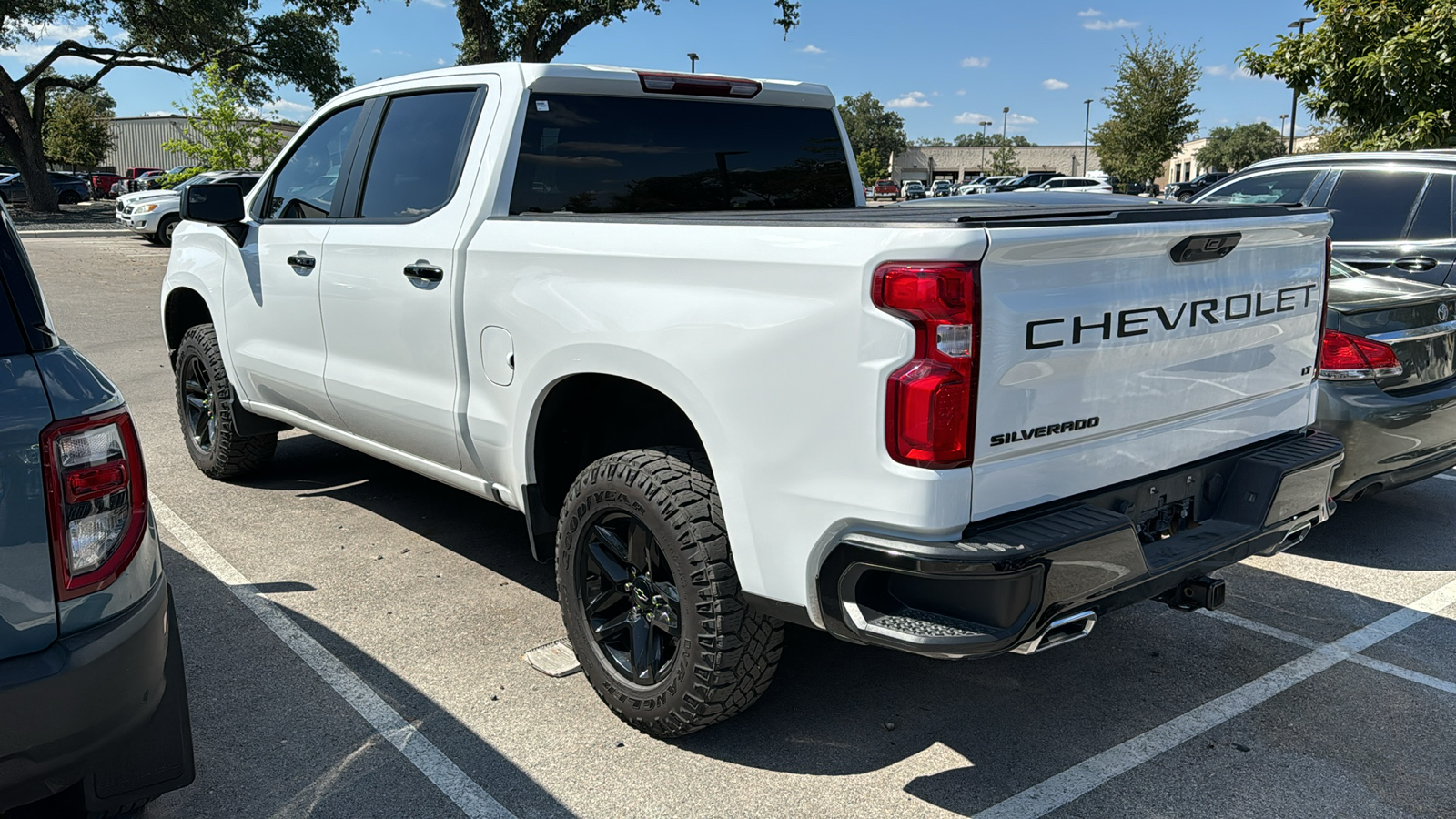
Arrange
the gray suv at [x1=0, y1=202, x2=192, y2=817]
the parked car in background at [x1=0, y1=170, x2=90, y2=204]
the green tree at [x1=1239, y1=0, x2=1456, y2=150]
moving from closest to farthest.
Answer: the gray suv at [x1=0, y1=202, x2=192, y2=817], the green tree at [x1=1239, y1=0, x2=1456, y2=150], the parked car in background at [x1=0, y1=170, x2=90, y2=204]

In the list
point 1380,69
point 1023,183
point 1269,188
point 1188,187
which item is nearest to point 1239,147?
point 1023,183

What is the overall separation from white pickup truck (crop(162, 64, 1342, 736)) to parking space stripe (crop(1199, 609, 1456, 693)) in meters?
0.86

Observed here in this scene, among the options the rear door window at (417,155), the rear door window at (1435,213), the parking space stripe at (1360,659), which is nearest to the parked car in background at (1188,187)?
Result: the rear door window at (1435,213)

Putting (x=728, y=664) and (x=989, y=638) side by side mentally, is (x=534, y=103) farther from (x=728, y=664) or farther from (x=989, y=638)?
(x=989, y=638)

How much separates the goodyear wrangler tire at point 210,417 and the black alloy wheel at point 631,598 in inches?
119

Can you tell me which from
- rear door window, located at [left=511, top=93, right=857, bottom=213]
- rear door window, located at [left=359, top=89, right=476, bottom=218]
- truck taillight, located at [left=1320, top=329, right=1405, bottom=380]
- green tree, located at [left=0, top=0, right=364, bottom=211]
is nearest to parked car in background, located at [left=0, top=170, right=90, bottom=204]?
green tree, located at [left=0, top=0, right=364, bottom=211]

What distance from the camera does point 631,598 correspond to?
10.7ft

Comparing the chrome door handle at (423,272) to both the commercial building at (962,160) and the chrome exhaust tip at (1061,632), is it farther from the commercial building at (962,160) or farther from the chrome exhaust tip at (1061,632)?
the commercial building at (962,160)

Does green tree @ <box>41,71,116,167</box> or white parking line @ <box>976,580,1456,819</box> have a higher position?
green tree @ <box>41,71,116,167</box>

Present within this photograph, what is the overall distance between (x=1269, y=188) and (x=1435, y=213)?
109 cm

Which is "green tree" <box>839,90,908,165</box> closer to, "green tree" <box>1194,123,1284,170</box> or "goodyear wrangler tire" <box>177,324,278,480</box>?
"green tree" <box>1194,123,1284,170</box>

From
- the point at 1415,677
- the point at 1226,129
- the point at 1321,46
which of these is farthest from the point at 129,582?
the point at 1226,129

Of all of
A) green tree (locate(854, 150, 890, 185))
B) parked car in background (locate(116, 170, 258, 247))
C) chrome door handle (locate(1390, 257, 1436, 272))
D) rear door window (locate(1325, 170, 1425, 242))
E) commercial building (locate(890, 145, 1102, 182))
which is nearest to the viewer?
chrome door handle (locate(1390, 257, 1436, 272))

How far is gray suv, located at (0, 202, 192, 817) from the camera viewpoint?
6.57ft
